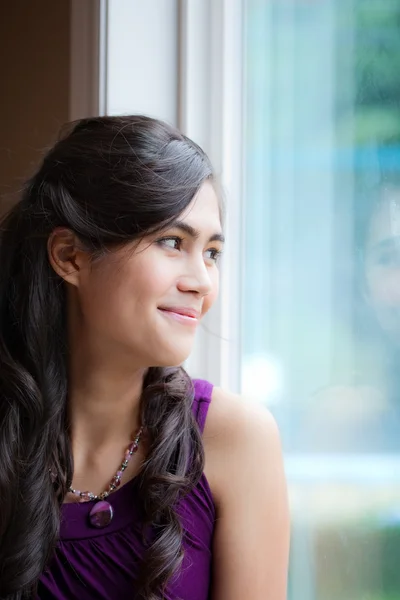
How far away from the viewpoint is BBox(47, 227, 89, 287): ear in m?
1.20

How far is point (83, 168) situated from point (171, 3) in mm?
590

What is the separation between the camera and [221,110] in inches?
62.0

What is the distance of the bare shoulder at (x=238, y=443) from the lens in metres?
1.29

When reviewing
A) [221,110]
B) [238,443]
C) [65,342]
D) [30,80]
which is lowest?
[238,443]

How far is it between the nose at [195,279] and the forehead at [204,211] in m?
0.06

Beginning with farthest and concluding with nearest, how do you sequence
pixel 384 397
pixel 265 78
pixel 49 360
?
1. pixel 265 78
2. pixel 49 360
3. pixel 384 397

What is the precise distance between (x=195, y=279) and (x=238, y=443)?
1.06 ft

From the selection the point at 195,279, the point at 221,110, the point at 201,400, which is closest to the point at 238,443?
the point at 201,400

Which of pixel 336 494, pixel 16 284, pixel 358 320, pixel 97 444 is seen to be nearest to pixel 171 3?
pixel 16 284

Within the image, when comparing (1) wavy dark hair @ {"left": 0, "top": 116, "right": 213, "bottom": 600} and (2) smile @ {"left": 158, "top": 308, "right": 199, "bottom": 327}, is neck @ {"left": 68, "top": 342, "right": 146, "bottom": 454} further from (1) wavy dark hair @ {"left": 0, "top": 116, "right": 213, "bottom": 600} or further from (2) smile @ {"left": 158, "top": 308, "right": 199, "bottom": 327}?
(2) smile @ {"left": 158, "top": 308, "right": 199, "bottom": 327}

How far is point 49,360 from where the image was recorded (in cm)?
131

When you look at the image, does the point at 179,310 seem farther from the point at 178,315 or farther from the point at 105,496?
the point at 105,496

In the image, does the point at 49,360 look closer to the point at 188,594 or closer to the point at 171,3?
the point at 188,594

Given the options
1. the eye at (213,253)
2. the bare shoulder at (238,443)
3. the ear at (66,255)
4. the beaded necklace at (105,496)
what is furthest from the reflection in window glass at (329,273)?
the ear at (66,255)
